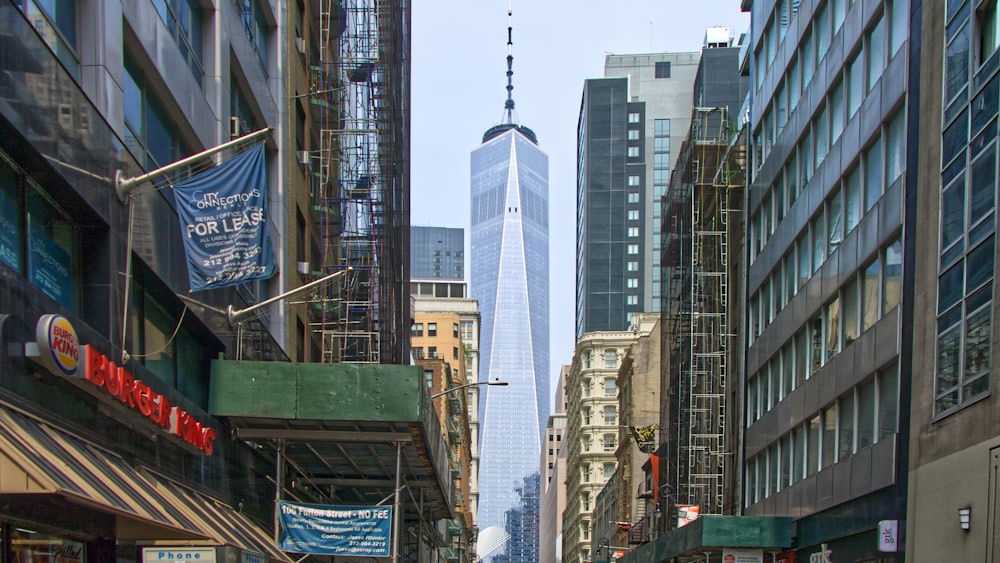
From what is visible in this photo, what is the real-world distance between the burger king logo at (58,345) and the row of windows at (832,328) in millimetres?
17939

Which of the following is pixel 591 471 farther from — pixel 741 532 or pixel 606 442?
pixel 741 532

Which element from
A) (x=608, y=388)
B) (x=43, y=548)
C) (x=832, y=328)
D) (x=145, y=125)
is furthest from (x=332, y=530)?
(x=608, y=388)

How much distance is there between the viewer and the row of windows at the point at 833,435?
26.5 metres

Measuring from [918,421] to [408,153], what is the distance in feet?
115

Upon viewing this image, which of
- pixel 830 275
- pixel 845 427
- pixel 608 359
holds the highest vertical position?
pixel 608 359

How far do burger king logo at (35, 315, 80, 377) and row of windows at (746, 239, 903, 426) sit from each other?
17.9m

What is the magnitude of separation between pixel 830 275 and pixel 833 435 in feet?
14.1

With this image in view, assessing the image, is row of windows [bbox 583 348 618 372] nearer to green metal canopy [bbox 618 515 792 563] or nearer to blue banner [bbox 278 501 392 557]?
green metal canopy [bbox 618 515 792 563]

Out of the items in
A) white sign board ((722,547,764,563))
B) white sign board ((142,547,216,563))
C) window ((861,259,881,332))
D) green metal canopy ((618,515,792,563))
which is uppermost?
window ((861,259,881,332))

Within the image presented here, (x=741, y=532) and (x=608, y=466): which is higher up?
(x=741, y=532)

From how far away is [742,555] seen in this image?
119ft

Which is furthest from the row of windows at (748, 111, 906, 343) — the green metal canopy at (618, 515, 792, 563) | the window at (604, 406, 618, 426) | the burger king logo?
the window at (604, 406, 618, 426)

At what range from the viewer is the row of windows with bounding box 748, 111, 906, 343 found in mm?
27312

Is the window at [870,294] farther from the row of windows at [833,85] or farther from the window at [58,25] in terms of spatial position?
the window at [58,25]
